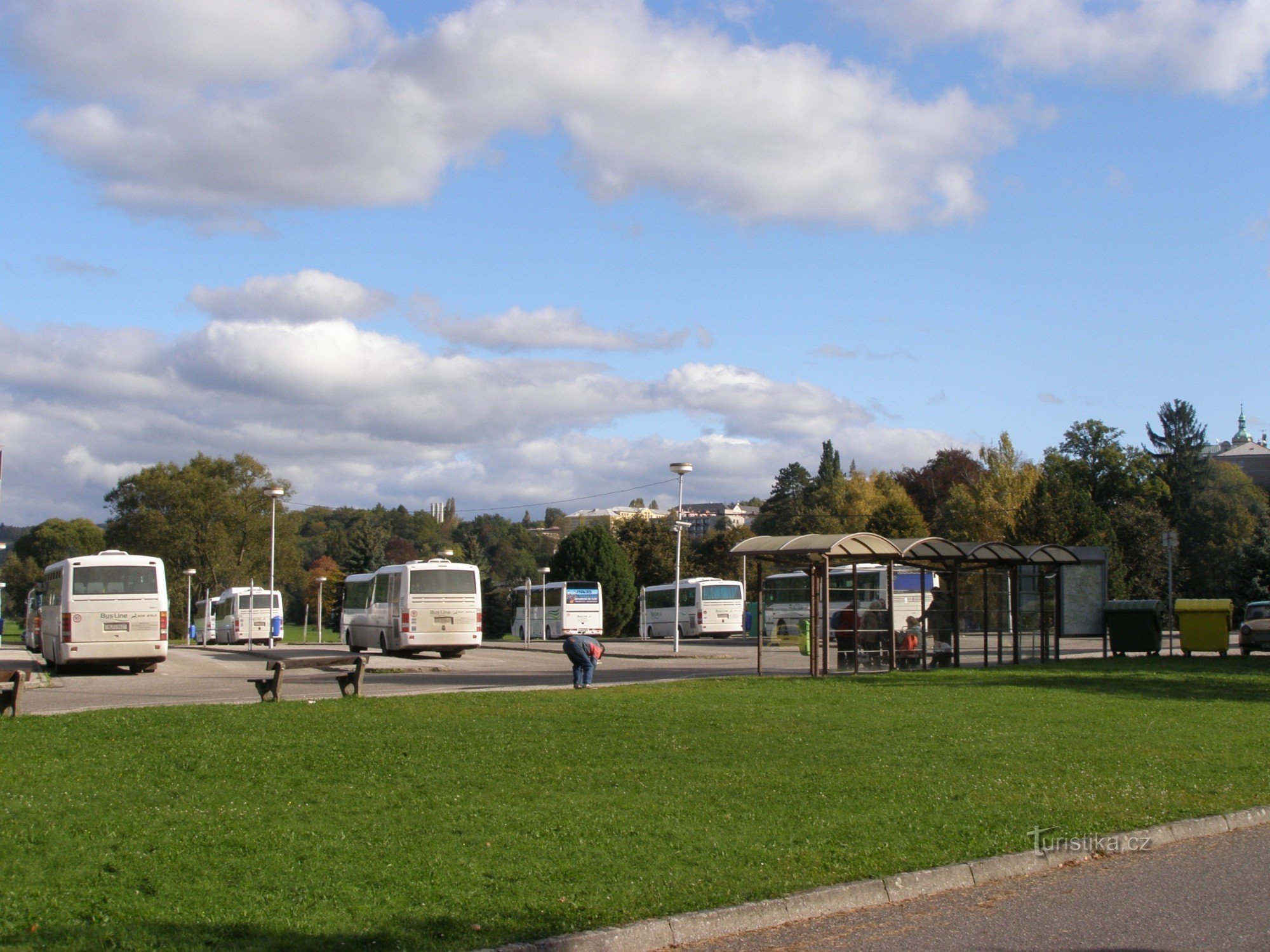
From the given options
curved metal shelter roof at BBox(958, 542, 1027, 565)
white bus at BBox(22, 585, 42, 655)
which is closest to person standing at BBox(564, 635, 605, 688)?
curved metal shelter roof at BBox(958, 542, 1027, 565)

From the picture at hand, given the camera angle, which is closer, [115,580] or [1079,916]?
[1079,916]

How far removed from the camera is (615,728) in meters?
13.4

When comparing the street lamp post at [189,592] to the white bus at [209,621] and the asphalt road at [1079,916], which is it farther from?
the asphalt road at [1079,916]

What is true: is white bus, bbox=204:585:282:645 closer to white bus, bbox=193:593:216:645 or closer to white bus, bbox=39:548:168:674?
white bus, bbox=193:593:216:645

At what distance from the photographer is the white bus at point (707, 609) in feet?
191

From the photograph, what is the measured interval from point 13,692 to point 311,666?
4.16 meters

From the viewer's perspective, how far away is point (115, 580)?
1050 inches

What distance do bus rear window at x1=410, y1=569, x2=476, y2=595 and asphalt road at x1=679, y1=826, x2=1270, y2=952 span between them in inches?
995

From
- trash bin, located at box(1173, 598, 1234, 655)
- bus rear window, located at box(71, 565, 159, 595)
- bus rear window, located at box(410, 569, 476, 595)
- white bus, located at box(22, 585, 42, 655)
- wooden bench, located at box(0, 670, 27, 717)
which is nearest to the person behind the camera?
wooden bench, located at box(0, 670, 27, 717)

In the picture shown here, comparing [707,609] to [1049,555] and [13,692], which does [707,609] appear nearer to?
[1049,555]

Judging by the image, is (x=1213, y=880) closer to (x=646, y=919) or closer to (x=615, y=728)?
(x=646, y=919)

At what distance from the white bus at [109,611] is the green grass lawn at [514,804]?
39.5ft

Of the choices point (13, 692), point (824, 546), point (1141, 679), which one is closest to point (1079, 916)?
point (13, 692)

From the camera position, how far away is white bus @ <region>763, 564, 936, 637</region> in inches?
1060
